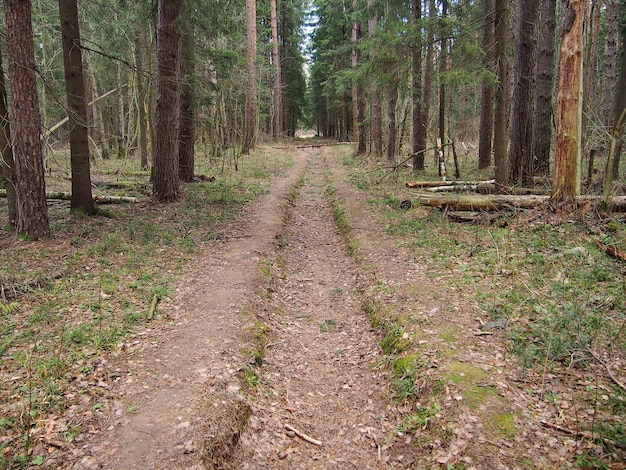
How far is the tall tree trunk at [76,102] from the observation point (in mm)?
9309

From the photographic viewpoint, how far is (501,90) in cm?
1091

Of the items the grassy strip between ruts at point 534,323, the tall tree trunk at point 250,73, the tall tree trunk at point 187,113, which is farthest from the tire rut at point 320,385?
the tall tree trunk at point 250,73

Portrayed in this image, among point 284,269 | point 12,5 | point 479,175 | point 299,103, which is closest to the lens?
point 12,5

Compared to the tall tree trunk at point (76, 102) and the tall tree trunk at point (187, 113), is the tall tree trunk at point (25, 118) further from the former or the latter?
the tall tree trunk at point (187, 113)

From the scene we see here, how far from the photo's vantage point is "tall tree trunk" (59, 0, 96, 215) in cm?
931

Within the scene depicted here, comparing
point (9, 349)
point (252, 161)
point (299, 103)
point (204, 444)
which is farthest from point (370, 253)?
point (299, 103)

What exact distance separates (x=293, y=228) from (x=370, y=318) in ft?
17.6

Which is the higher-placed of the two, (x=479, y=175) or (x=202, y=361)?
(x=479, y=175)

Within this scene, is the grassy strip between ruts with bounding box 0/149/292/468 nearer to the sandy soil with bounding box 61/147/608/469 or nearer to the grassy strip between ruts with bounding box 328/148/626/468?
the sandy soil with bounding box 61/147/608/469

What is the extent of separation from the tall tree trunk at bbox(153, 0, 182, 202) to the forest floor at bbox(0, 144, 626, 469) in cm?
483

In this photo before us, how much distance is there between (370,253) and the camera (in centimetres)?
843

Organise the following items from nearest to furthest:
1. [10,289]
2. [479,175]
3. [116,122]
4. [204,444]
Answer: [204,444], [10,289], [479,175], [116,122]

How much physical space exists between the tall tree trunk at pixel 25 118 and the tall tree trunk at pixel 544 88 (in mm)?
11516

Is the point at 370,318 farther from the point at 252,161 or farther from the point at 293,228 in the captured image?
the point at 252,161
